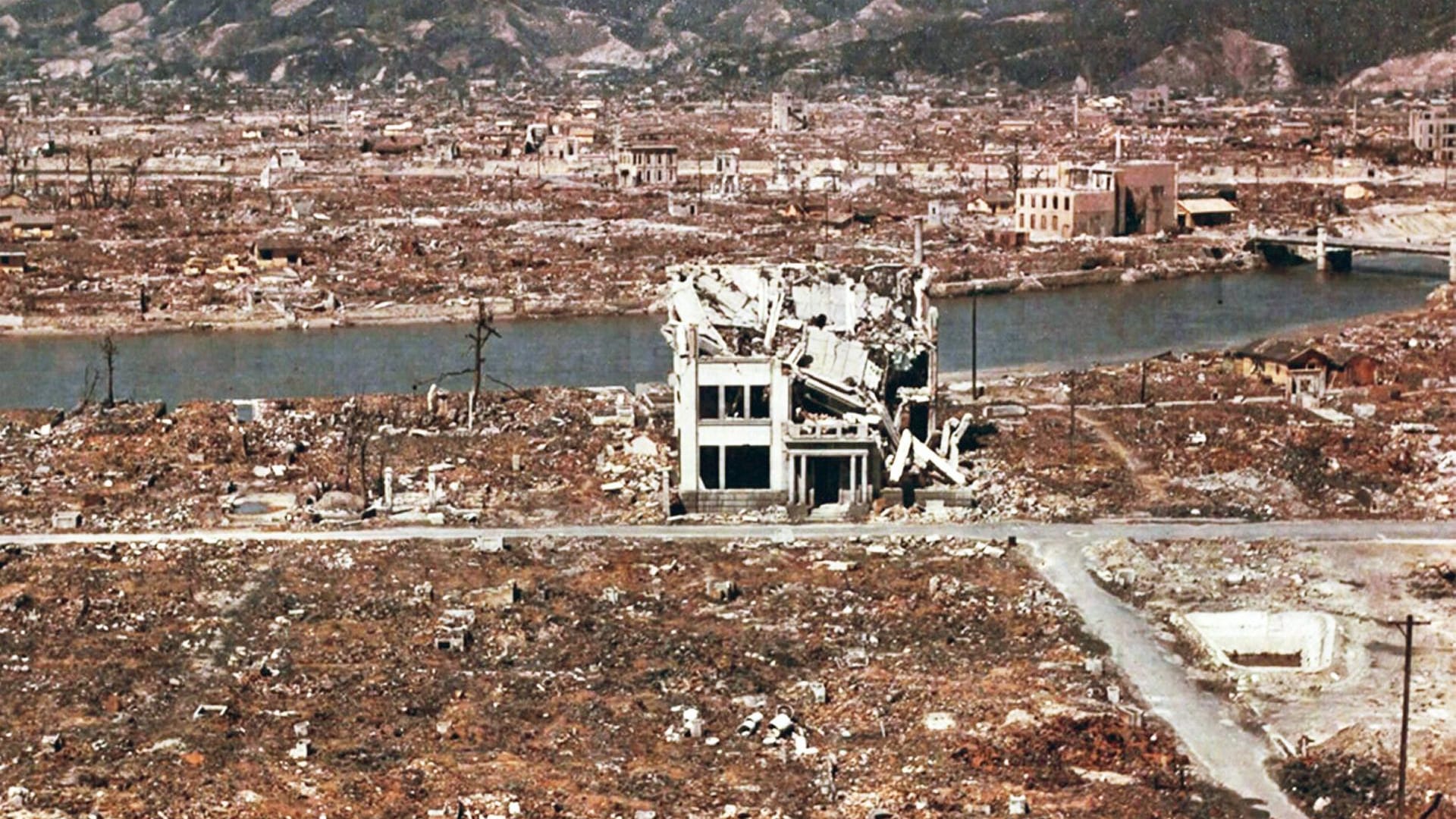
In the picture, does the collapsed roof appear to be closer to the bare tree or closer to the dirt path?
the dirt path

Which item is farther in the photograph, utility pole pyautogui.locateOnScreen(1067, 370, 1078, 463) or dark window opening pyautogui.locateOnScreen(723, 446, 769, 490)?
utility pole pyautogui.locateOnScreen(1067, 370, 1078, 463)

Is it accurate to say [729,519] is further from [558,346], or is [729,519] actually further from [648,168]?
[648,168]

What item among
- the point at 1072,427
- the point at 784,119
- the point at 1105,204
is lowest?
the point at 1072,427

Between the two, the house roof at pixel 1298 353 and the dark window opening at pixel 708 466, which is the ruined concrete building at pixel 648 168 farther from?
the dark window opening at pixel 708 466

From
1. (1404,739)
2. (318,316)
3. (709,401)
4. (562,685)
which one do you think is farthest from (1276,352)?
(318,316)

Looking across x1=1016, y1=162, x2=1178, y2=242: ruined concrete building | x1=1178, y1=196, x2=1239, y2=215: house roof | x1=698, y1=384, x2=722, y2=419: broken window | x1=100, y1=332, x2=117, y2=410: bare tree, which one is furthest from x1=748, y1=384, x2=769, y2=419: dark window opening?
x1=1178, y1=196, x2=1239, y2=215: house roof

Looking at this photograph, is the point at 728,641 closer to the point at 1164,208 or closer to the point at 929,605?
the point at 929,605

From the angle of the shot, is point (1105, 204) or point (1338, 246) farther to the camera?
point (1105, 204)
